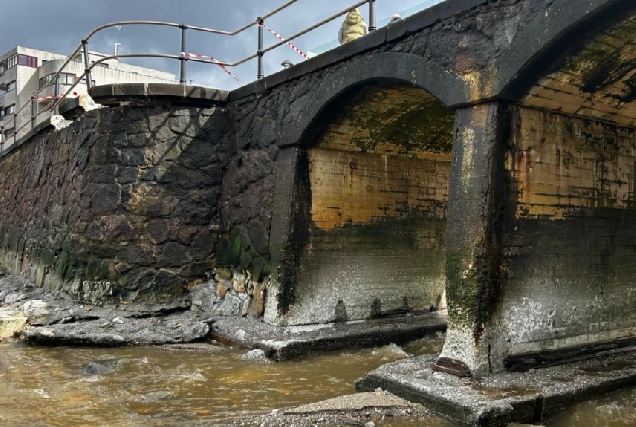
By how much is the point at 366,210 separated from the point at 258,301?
5.62ft

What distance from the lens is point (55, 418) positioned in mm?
4055

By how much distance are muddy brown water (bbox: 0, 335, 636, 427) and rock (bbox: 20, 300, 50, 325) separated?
557mm

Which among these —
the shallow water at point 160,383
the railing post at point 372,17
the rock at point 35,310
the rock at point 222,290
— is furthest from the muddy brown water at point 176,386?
the railing post at point 372,17

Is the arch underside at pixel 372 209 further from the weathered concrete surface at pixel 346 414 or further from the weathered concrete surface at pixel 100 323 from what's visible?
the weathered concrete surface at pixel 346 414

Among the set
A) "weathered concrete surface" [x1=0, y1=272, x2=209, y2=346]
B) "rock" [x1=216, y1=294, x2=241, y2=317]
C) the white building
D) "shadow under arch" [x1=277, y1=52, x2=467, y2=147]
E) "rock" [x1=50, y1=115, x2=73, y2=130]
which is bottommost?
"weathered concrete surface" [x1=0, y1=272, x2=209, y2=346]

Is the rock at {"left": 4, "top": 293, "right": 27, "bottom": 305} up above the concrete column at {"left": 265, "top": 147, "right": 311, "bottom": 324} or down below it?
below

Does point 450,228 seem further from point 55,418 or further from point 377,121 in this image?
point 55,418

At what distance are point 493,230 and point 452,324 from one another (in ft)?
2.66

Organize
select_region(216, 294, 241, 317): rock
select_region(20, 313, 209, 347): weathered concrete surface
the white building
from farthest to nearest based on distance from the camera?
the white building
select_region(216, 294, 241, 317): rock
select_region(20, 313, 209, 347): weathered concrete surface

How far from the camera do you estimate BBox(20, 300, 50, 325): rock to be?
703 cm

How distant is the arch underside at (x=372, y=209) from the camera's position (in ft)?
21.8

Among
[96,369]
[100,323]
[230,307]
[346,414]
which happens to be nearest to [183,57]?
[230,307]

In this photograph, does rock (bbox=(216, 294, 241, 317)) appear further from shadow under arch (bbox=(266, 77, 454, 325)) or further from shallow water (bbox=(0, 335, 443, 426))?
shallow water (bbox=(0, 335, 443, 426))

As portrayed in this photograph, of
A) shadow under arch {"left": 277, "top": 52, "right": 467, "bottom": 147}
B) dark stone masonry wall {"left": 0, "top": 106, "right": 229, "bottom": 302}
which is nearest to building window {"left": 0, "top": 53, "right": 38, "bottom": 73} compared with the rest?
dark stone masonry wall {"left": 0, "top": 106, "right": 229, "bottom": 302}
